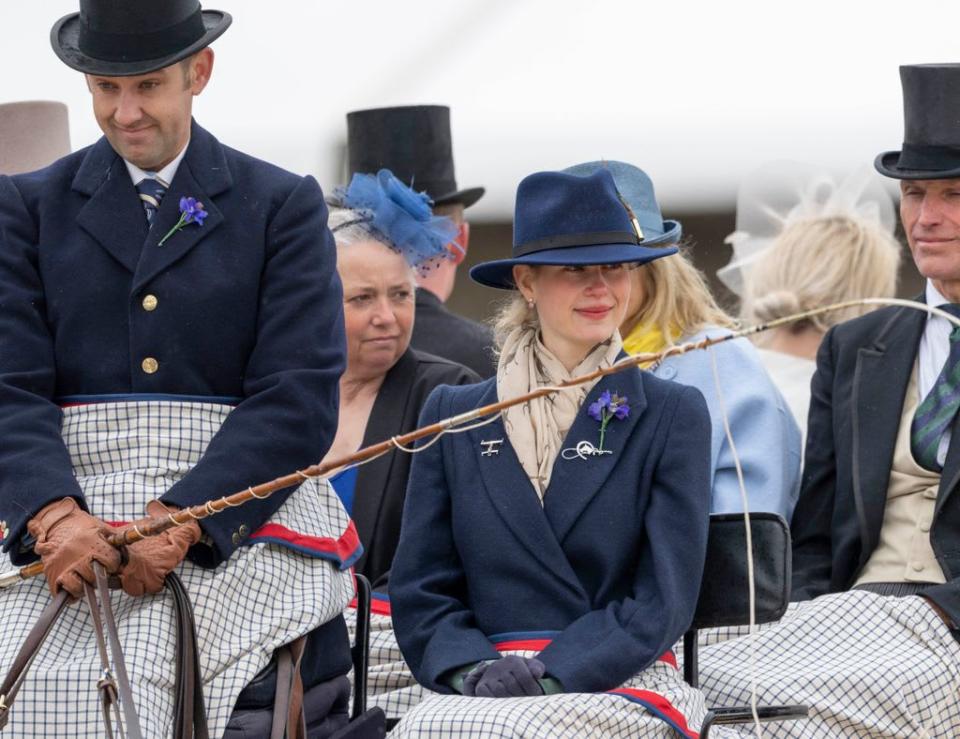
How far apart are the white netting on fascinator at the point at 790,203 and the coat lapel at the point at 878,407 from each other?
1.27 meters

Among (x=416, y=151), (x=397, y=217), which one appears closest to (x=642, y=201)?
(x=397, y=217)

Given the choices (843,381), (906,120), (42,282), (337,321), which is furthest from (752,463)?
(42,282)

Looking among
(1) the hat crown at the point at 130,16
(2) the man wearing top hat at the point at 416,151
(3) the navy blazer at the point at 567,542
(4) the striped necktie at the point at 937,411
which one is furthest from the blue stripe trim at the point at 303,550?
(2) the man wearing top hat at the point at 416,151

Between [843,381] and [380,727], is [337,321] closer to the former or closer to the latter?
[380,727]

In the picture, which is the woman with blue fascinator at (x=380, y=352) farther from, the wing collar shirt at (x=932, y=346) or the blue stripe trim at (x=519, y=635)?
the wing collar shirt at (x=932, y=346)

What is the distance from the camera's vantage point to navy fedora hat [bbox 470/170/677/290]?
13.6ft

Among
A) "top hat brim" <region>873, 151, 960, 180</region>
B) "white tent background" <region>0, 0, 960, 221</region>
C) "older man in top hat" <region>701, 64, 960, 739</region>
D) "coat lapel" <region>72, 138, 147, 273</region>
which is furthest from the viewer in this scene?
"white tent background" <region>0, 0, 960, 221</region>

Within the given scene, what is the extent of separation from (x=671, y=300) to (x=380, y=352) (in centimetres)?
83

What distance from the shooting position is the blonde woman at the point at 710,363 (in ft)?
16.7

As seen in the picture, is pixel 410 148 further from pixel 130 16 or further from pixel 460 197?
pixel 130 16

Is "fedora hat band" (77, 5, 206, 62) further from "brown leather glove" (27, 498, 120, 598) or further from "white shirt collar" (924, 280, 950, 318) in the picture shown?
"white shirt collar" (924, 280, 950, 318)

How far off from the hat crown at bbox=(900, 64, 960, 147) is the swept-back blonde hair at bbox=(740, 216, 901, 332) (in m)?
1.11

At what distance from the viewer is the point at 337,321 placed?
4.15 metres

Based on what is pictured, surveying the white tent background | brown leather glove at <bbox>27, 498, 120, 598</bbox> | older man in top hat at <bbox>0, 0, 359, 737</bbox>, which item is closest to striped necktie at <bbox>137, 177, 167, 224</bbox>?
older man in top hat at <bbox>0, 0, 359, 737</bbox>
